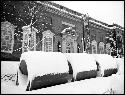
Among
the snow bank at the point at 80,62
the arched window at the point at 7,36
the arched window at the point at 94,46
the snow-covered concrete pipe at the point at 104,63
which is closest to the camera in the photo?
the snow bank at the point at 80,62

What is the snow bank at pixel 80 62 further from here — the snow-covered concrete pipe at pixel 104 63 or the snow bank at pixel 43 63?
the snow-covered concrete pipe at pixel 104 63

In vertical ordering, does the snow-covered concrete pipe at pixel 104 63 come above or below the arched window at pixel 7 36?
below

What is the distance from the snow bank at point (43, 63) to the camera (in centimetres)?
260

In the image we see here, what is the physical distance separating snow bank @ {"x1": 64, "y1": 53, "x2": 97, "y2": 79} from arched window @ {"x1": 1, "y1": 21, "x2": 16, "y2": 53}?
11020 mm

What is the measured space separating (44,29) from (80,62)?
14492 mm

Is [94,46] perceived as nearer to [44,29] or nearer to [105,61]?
[44,29]

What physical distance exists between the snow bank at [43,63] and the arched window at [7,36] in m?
11.5

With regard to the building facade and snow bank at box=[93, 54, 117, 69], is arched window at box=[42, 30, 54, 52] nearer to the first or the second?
the building facade

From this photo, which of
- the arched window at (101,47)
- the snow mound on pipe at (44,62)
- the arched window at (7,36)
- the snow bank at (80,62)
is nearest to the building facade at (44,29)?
the arched window at (7,36)

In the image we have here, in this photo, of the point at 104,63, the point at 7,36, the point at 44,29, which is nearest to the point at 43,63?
the point at 104,63

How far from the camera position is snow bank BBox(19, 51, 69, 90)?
2.60m

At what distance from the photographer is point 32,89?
2660 mm

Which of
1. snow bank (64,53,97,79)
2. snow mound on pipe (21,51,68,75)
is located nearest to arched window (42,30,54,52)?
snow bank (64,53,97,79)

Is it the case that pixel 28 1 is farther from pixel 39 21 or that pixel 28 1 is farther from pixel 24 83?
pixel 24 83
